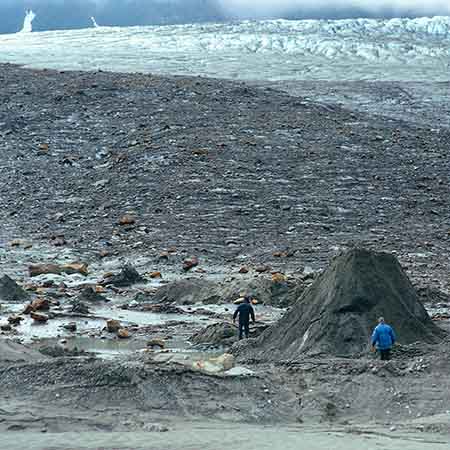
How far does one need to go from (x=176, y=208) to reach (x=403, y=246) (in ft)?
17.0

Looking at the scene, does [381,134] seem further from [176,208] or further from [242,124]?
[176,208]

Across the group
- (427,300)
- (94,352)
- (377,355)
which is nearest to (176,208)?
(427,300)

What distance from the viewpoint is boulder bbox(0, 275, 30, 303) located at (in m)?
15.7

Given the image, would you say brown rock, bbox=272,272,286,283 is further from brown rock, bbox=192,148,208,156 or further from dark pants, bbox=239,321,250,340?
brown rock, bbox=192,148,208,156

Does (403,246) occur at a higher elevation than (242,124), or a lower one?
lower

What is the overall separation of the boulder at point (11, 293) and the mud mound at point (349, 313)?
5.08 metres

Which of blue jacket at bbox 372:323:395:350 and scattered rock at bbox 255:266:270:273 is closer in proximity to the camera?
blue jacket at bbox 372:323:395:350

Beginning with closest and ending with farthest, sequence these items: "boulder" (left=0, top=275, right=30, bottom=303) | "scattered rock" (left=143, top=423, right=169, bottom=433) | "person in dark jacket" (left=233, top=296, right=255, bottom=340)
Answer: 1. "scattered rock" (left=143, top=423, right=169, bottom=433)
2. "person in dark jacket" (left=233, top=296, right=255, bottom=340)
3. "boulder" (left=0, top=275, right=30, bottom=303)

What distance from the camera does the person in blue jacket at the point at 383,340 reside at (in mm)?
10477

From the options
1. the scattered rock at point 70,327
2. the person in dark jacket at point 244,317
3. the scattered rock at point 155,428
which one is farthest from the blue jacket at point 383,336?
the scattered rock at point 70,327

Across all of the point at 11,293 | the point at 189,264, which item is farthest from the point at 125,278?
the point at 11,293

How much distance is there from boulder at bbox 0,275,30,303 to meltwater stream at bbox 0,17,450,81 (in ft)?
81.3

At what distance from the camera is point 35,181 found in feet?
84.8

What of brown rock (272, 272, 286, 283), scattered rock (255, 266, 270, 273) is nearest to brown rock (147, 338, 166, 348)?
brown rock (272, 272, 286, 283)
